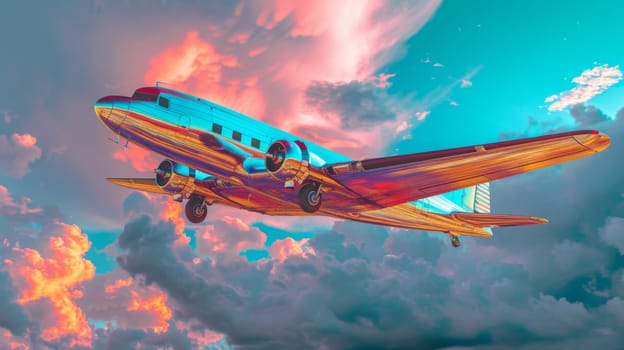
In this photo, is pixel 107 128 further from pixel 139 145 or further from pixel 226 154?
pixel 226 154

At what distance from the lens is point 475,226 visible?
32.7 meters

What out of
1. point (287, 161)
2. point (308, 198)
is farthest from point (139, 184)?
point (287, 161)

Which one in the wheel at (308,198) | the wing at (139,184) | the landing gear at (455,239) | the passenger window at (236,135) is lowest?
the wheel at (308,198)

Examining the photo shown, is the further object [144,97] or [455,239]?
[455,239]

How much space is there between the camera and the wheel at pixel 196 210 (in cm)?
2844

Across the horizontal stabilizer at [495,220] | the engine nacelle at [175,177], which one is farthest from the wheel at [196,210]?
the horizontal stabilizer at [495,220]

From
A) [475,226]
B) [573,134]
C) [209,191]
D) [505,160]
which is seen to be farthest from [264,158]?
[475,226]

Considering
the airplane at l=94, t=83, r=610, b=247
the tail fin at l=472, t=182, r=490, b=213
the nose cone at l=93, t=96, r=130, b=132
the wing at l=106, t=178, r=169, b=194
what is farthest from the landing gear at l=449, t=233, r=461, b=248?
the nose cone at l=93, t=96, r=130, b=132

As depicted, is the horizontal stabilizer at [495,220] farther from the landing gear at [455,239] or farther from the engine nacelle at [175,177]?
the engine nacelle at [175,177]

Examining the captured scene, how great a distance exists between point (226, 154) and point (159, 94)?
391 cm

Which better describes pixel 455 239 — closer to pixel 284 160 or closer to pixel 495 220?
pixel 495 220

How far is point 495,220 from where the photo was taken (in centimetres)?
2894

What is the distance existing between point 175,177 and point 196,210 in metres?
2.84

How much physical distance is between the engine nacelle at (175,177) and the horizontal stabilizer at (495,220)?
16.6 m
